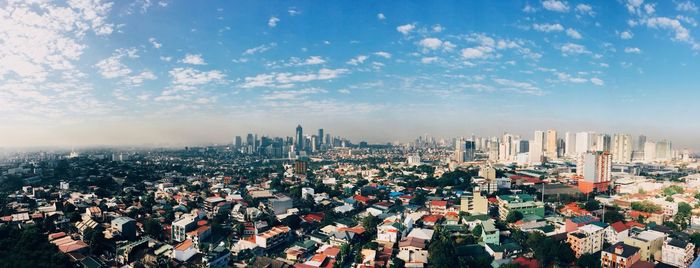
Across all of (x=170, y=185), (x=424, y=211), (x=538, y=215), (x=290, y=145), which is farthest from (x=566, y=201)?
(x=290, y=145)

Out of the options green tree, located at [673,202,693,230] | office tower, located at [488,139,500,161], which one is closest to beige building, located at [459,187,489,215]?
green tree, located at [673,202,693,230]

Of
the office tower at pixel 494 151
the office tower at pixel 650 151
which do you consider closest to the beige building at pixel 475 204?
the office tower at pixel 494 151

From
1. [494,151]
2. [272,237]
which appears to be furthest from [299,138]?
[272,237]

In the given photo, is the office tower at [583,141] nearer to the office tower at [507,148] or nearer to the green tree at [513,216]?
the office tower at [507,148]

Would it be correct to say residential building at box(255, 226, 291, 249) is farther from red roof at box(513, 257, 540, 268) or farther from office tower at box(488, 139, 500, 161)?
office tower at box(488, 139, 500, 161)

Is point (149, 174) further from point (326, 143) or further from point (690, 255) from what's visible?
point (326, 143)

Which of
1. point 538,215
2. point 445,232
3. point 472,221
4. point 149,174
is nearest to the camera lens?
point 445,232
